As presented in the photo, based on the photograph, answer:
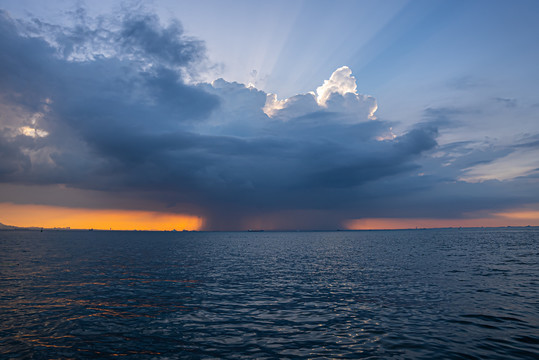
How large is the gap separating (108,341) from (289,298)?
17.0 metres

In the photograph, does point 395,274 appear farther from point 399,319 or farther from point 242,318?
point 242,318

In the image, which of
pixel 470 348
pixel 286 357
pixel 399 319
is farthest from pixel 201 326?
pixel 470 348

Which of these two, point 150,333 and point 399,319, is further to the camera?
point 399,319

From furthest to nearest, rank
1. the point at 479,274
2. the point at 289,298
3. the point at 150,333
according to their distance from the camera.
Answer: the point at 479,274, the point at 289,298, the point at 150,333

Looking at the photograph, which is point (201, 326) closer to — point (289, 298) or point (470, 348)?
point (289, 298)

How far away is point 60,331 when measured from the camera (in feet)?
66.4

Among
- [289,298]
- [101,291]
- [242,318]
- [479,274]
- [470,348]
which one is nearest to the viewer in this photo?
[470,348]

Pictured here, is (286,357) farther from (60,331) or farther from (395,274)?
(395,274)

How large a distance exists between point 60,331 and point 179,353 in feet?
33.2

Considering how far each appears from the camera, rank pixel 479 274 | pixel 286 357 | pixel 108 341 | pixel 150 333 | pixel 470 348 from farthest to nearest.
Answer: pixel 479 274
pixel 150 333
pixel 108 341
pixel 470 348
pixel 286 357

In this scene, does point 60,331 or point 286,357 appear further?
point 60,331

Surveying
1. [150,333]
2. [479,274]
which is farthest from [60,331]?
[479,274]

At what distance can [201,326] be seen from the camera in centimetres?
2139

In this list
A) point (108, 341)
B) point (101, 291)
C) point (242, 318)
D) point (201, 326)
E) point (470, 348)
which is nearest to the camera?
point (470, 348)
